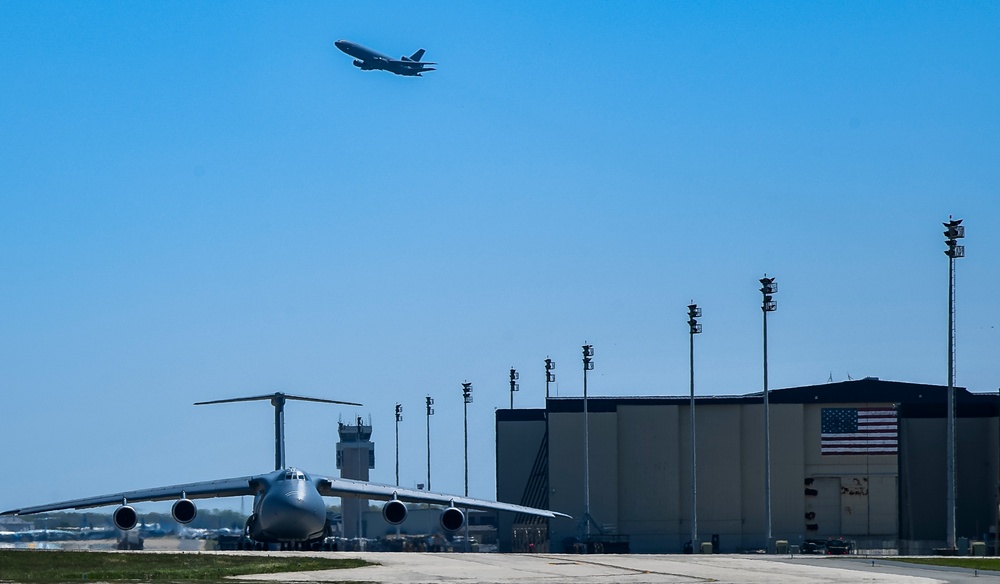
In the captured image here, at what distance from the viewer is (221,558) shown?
136 ft

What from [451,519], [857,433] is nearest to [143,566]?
[451,519]

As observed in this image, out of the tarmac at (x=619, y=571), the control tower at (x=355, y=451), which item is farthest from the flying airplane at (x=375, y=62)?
the tarmac at (x=619, y=571)

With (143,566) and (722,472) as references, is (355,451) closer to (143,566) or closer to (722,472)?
(722,472)

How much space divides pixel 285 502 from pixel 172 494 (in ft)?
22.4

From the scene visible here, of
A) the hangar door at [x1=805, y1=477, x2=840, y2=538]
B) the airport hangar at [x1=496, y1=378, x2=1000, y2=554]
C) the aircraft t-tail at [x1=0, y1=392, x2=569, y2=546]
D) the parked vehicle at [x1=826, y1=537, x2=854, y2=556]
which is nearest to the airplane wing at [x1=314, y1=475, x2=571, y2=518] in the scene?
the aircraft t-tail at [x1=0, y1=392, x2=569, y2=546]

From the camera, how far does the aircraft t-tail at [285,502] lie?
50.6 meters

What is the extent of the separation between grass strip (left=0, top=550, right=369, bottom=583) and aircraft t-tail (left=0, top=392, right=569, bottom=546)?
23.8 ft

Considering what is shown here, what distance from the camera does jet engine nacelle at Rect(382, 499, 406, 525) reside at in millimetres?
53969

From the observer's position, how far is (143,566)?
1422 inches

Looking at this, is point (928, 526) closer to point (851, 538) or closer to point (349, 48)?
point (851, 538)

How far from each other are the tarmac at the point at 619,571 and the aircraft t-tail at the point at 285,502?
5696 millimetres

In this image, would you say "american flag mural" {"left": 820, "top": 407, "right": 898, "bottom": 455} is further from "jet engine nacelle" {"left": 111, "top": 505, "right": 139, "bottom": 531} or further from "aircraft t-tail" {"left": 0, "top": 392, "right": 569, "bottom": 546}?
"jet engine nacelle" {"left": 111, "top": 505, "right": 139, "bottom": 531}

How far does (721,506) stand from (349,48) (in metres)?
48.0

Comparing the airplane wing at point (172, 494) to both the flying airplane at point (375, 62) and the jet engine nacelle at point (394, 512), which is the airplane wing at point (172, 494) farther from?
the flying airplane at point (375, 62)
